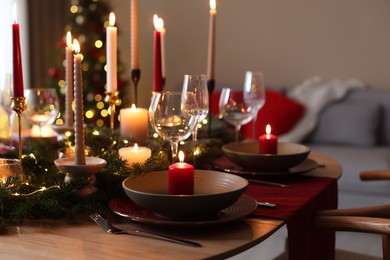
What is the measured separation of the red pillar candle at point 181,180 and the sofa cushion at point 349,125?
2993 millimetres

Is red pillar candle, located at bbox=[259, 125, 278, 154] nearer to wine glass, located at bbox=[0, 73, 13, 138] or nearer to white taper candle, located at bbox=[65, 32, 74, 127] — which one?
white taper candle, located at bbox=[65, 32, 74, 127]

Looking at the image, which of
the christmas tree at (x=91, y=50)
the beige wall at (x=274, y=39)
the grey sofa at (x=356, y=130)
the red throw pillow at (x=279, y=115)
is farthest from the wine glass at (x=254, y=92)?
the christmas tree at (x=91, y=50)

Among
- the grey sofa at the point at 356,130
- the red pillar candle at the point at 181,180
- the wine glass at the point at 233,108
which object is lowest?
the grey sofa at the point at 356,130

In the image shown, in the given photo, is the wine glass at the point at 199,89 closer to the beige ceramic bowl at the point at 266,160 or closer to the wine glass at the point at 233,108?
the beige ceramic bowl at the point at 266,160

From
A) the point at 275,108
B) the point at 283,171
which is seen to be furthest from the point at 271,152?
the point at 275,108

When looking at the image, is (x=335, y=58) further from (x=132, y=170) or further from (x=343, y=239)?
(x=132, y=170)

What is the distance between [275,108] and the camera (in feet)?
14.4

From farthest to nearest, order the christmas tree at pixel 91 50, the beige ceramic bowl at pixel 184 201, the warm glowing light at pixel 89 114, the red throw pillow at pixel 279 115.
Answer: the christmas tree at pixel 91 50 < the warm glowing light at pixel 89 114 < the red throw pillow at pixel 279 115 < the beige ceramic bowl at pixel 184 201

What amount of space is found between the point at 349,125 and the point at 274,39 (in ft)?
3.50

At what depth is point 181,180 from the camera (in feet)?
4.53

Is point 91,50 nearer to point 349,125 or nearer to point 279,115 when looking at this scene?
point 279,115

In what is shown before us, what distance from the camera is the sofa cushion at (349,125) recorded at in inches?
164

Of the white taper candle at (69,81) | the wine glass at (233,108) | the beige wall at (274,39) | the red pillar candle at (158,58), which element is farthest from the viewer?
the beige wall at (274,39)

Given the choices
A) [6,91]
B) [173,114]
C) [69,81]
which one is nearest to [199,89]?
[173,114]
